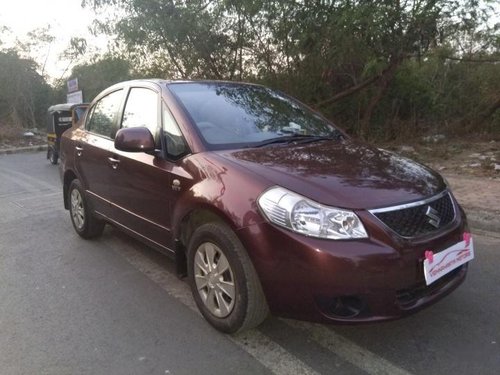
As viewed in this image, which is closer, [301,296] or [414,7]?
[301,296]

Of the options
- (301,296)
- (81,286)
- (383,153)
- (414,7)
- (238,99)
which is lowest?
(81,286)

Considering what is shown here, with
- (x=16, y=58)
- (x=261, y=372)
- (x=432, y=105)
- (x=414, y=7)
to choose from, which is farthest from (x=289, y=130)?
(x=16, y=58)

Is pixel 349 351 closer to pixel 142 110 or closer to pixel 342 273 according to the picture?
pixel 342 273

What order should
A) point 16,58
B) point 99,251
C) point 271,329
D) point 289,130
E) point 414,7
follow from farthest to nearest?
point 16,58, point 414,7, point 99,251, point 289,130, point 271,329

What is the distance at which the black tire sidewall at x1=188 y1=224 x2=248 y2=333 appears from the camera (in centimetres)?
293

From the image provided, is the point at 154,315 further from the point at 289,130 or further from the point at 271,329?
the point at 289,130

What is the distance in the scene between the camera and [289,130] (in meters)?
3.96

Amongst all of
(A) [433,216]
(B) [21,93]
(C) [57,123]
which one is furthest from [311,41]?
(B) [21,93]

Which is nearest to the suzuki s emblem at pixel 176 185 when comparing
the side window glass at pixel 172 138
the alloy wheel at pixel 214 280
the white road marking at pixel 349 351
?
the side window glass at pixel 172 138

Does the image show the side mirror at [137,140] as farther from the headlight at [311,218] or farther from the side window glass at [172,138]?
the headlight at [311,218]

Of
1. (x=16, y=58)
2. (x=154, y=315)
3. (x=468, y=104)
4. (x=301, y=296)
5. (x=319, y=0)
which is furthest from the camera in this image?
(x=16, y=58)

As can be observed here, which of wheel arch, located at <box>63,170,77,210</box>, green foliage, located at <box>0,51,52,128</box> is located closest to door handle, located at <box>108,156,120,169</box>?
wheel arch, located at <box>63,170,77,210</box>

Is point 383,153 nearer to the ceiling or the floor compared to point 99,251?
nearer to the ceiling

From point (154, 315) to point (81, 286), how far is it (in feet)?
3.12
